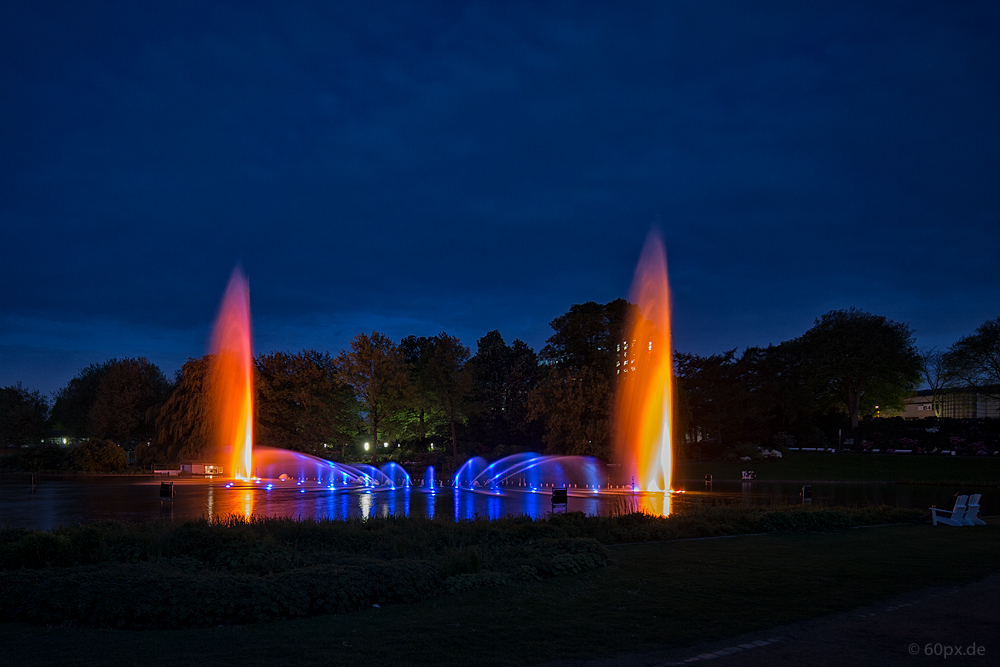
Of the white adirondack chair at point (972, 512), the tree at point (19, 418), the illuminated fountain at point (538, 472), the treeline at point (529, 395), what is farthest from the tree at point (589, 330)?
the tree at point (19, 418)

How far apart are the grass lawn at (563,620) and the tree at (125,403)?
61701mm

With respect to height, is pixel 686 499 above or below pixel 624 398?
below

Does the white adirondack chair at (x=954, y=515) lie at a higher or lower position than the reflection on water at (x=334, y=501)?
higher

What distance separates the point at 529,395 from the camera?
55312mm

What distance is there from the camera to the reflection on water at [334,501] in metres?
22.6

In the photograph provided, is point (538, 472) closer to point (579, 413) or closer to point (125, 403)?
point (579, 413)

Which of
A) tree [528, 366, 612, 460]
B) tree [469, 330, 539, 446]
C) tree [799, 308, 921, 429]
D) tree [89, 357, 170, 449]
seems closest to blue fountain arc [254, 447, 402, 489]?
tree [528, 366, 612, 460]

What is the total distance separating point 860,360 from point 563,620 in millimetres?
74601

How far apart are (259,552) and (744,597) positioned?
7.61 metres

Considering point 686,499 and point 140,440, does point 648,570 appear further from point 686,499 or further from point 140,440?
point 140,440

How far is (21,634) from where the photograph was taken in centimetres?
768

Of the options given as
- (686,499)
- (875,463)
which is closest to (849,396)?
(875,463)

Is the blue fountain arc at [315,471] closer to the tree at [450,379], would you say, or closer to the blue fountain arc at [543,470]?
the blue fountain arc at [543,470]

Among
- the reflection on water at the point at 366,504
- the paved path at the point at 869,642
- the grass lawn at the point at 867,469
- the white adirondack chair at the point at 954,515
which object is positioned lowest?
the grass lawn at the point at 867,469
